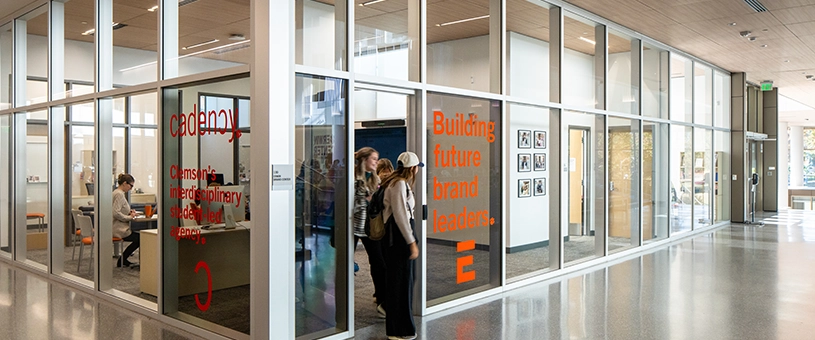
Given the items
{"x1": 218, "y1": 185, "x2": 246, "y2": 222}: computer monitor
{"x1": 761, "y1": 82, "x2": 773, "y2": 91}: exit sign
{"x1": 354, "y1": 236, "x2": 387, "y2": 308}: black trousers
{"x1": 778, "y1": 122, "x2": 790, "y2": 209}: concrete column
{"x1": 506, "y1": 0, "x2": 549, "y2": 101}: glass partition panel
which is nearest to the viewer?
{"x1": 218, "y1": 185, "x2": 246, "y2": 222}: computer monitor

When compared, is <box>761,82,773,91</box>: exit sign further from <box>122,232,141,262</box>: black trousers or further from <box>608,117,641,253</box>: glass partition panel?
<box>122,232,141,262</box>: black trousers

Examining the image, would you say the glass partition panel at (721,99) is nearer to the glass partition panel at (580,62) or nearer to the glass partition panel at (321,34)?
the glass partition panel at (580,62)

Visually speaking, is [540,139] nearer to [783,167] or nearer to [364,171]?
[364,171]

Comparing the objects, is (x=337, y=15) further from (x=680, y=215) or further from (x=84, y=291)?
(x=680, y=215)

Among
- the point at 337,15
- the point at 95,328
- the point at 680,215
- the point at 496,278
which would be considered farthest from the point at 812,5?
the point at 95,328

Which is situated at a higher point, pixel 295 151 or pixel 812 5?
pixel 812 5

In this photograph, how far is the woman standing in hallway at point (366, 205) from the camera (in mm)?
5340

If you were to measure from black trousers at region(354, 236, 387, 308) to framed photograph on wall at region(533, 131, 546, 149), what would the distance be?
3210mm

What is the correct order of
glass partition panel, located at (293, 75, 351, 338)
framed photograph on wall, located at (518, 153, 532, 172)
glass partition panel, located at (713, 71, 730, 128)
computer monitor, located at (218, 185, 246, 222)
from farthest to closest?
glass partition panel, located at (713, 71, 730, 128), framed photograph on wall, located at (518, 153, 532, 172), computer monitor, located at (218, 185, 246, 222), glass partition panel, located at (293, 75, 351, 338)

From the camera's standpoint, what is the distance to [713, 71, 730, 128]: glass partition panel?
45.2 ft

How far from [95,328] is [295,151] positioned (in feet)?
8.15

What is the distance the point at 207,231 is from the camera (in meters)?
5.21

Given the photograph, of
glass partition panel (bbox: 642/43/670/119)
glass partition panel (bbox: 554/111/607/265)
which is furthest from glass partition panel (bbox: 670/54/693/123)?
glass partition panel (bbox: 554/111/607/265)

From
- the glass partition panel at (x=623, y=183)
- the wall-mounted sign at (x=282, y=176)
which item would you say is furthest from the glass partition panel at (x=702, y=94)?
the wall-mounted sign at (x=282, y=176)
